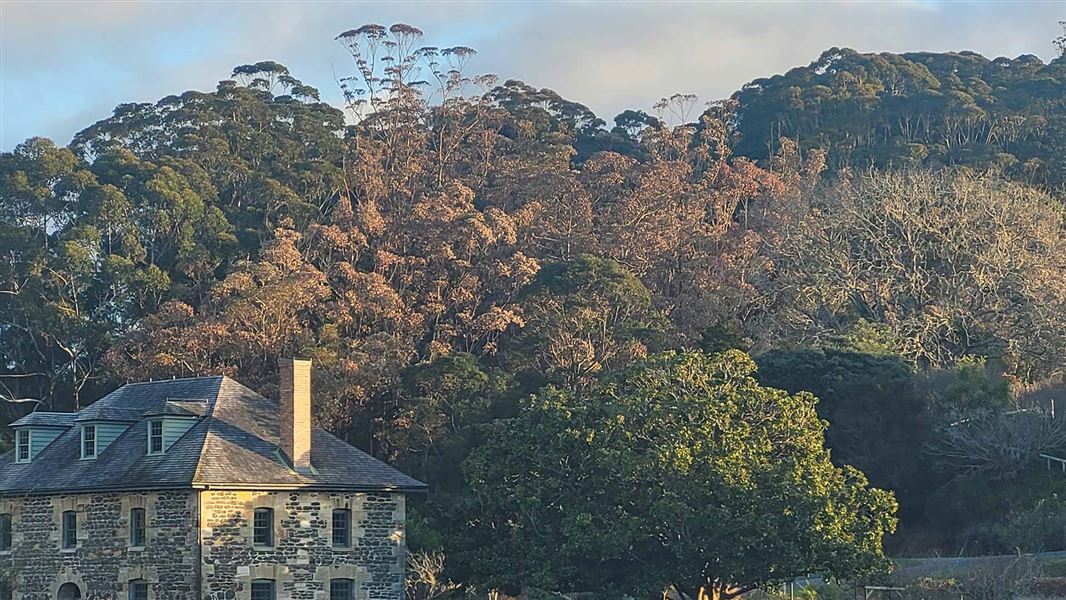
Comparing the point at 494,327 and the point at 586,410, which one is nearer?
the point at 586,410

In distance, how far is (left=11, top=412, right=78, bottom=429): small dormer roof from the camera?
39.7m

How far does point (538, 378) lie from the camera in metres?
54.4

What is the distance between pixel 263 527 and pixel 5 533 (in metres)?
7.58

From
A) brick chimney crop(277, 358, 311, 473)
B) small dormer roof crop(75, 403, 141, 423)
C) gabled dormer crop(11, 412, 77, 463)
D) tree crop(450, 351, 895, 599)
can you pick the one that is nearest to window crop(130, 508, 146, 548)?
small dormer roof crop(75, 403, 141, 423)

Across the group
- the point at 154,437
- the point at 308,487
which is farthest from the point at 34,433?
the point at 308,487

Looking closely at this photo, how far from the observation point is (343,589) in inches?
1448

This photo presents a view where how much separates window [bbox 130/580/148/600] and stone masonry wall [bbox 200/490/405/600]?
6.37 feet

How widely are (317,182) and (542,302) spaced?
16.5 metres

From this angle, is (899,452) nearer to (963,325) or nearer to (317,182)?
(963,325)

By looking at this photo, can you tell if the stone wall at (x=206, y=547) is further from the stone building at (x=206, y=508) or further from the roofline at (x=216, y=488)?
the roofline at (x=216, y=488)

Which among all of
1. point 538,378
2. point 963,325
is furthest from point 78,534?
point 963,325

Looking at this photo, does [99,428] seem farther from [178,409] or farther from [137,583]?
[137,583]

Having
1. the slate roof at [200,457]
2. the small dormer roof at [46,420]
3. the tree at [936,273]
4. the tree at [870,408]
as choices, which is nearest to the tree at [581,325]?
the tree at [936,273]

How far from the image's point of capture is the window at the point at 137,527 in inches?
1419
